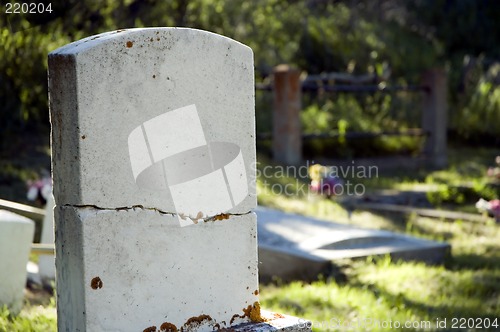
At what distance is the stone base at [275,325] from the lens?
2.57 m

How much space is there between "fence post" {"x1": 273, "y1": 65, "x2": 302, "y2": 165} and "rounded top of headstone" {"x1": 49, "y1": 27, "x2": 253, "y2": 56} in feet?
23.3

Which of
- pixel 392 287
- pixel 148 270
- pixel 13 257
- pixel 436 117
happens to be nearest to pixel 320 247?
pixel 392 287

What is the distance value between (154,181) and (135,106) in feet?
0.78

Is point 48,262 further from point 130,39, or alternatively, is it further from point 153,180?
point 130,39

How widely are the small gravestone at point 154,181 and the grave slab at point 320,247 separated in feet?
7.93

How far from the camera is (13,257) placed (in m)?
3.84

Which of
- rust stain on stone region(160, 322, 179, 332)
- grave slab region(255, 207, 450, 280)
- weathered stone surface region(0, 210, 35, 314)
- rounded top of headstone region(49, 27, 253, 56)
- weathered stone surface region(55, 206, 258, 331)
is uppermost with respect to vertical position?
rounded top of headstone region(49, 27, 253, 56)

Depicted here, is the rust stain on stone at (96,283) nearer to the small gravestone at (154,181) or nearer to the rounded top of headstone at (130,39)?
the small gravestone at (154,181)

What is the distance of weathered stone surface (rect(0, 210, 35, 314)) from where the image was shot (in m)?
3.81

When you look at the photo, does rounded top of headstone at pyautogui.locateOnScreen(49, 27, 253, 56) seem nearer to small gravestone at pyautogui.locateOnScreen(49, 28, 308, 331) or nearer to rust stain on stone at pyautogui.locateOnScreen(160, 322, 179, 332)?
small gravestone at pyautogui.locateOnScreen(49, 28, 308, 331)

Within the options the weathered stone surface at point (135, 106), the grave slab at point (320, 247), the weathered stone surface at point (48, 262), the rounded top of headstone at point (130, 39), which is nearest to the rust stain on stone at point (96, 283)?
the weathered stone surface at point (135, 106)

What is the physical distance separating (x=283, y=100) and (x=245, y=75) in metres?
6.96

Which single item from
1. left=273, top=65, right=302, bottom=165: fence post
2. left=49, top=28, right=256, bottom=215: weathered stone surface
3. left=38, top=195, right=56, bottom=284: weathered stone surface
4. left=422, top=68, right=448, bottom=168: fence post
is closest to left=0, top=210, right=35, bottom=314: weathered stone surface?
left=38, top=195, right=56, bottom=284: weathered stone surface

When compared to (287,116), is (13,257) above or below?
below
